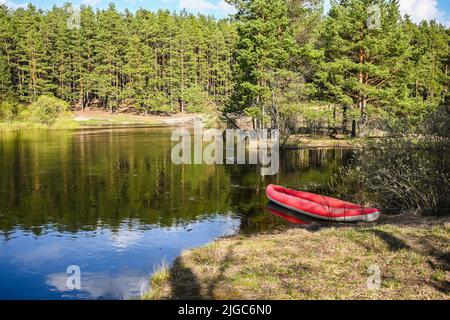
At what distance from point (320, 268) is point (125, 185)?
1903 cm

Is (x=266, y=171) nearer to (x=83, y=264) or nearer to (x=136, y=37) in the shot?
(x=83, y=264)

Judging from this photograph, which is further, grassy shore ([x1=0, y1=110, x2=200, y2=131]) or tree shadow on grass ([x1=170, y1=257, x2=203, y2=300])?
grassy shore ([x1=0, y1=110, x2=200, y2=131])

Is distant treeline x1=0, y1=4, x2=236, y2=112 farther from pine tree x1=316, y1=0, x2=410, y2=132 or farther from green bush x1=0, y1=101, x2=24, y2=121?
pine tree x1=316, y1=0, x2=410, y2=132

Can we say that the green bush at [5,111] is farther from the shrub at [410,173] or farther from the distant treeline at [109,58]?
the shrub at [410,173]

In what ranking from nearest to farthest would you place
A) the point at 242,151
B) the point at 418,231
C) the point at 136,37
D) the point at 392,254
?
the point at 392,254 → the point at 418,231 → the point at 242,151 → the point at 136,37

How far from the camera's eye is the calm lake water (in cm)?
1379

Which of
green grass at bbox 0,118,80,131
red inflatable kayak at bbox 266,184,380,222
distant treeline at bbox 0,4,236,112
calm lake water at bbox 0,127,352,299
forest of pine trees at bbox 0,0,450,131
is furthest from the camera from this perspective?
distant treeline at bbox 0,4,236,112

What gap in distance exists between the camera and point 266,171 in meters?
33.5

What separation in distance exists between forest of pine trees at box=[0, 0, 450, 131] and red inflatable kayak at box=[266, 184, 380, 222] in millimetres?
4755

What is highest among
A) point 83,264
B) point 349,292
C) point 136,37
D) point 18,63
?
point 136,37

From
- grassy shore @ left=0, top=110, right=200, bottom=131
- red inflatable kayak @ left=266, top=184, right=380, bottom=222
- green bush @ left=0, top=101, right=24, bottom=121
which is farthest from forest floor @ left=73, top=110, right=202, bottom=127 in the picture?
red inflatable kayak @ left=266, top=184, right=380, bottom=222

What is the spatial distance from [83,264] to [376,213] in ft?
36.7

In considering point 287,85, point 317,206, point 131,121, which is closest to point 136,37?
point 131,121

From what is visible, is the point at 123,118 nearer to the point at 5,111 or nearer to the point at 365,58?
the point at 5,111
